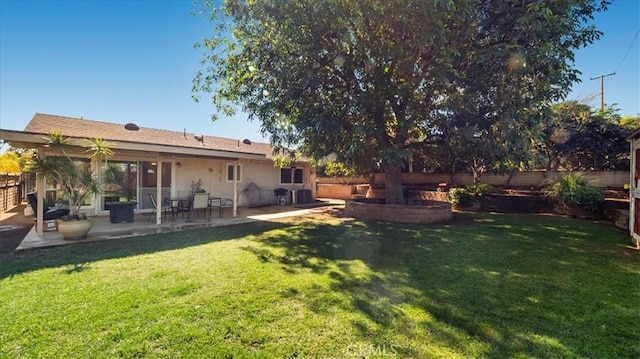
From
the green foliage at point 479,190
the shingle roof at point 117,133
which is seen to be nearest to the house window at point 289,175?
the shingle roof at point 117,133

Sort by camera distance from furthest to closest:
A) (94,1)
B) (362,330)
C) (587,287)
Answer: (94,1) < (587,287) < (362,330)

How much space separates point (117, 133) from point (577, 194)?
17222mm

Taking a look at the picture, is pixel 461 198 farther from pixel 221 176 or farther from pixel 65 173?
pixel 65 173

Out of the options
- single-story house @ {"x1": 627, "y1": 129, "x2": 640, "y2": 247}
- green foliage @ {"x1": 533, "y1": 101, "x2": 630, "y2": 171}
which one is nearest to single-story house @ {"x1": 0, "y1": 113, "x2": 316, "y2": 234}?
single-story house @ {"x1": 627, "y1": 129, "x2": 640, "y2": 247}

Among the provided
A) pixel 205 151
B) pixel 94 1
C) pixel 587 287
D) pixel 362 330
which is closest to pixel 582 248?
pixel 587 287

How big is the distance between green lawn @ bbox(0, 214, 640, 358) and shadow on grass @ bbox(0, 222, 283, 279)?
0.05 meters

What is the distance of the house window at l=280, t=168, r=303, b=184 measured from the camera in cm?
1727

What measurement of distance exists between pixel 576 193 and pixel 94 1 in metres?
16.1

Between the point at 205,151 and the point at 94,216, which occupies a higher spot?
the point at 205,151

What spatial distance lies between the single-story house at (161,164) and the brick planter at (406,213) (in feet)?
16.2

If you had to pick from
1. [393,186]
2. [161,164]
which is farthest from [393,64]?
[161,164]

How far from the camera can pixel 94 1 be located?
26.5 ft

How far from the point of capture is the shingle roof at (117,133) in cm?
988

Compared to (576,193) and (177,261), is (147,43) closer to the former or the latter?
(177,261)
